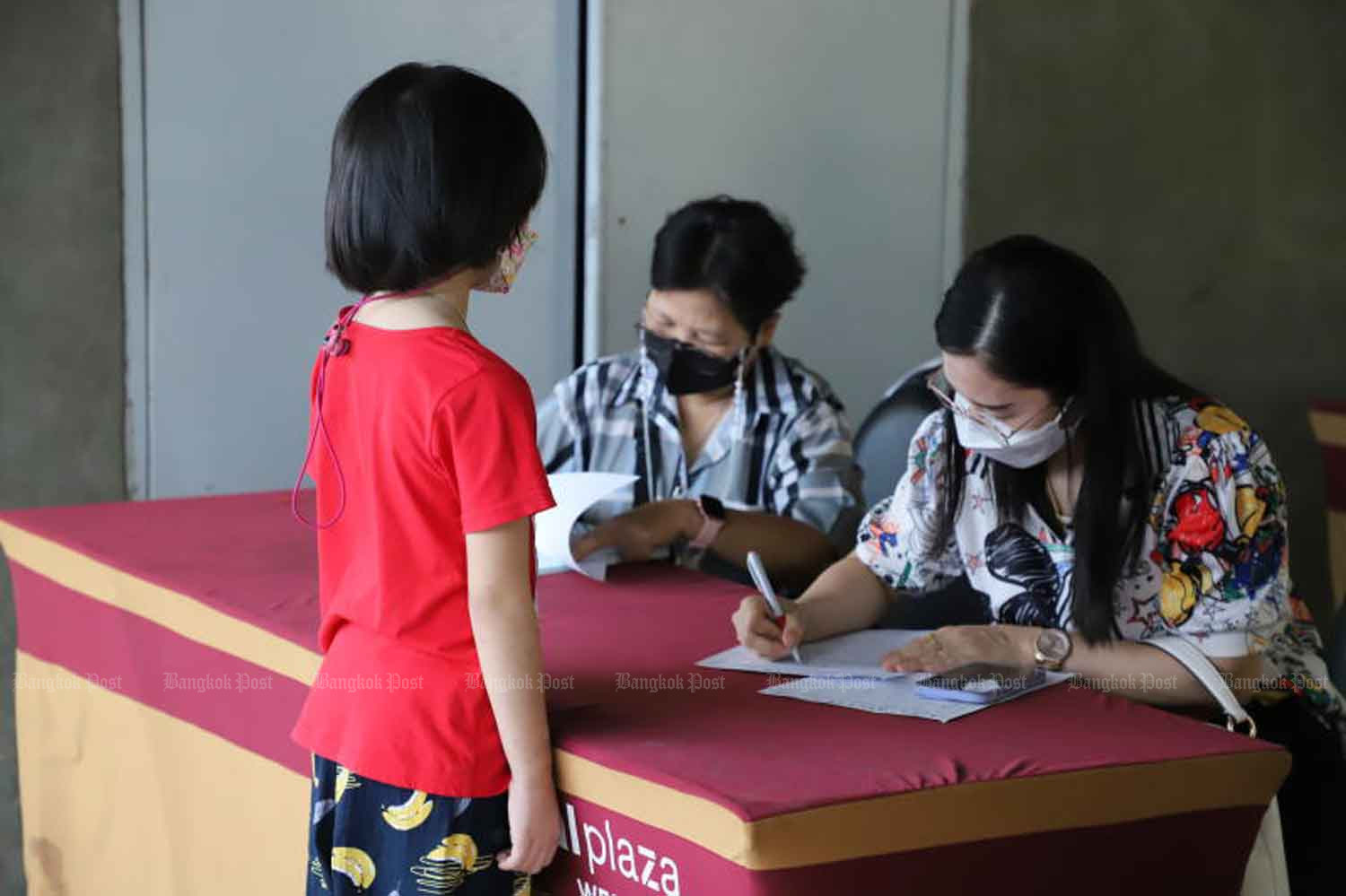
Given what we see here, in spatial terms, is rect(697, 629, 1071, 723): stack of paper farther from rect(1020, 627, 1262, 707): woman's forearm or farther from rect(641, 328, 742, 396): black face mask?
rect(641, 328, 742, 396): black face mask

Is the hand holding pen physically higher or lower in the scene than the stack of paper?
higher

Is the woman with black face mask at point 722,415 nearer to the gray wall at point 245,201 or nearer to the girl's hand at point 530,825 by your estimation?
the gray wall at point 245,201

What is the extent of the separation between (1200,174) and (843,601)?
109 inches

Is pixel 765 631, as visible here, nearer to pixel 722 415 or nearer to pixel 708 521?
pixel 708 521

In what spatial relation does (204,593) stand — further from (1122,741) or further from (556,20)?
(556,20)

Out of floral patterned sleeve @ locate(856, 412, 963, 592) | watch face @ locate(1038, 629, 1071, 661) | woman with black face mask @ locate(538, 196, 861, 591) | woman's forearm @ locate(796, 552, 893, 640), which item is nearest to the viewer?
watch face @ locate(1038, 629, 1071, 661)

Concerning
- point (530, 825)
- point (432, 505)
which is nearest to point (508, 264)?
point (432, 505)

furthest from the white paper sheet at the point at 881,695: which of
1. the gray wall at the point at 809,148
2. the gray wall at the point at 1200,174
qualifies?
the gray wall at the point at 1200,174

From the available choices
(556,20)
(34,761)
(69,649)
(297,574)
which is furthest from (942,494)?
(556,20)

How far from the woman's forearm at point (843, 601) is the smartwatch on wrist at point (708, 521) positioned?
0.31 m

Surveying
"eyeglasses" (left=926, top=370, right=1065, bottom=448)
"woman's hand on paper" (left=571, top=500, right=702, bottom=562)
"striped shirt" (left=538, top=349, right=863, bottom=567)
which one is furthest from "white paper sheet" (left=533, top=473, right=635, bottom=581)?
"eyeglasses" (left=926, top=370, right=1065, bottom=448)

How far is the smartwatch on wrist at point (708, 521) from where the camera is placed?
2287 millimetres

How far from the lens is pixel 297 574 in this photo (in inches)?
77.7

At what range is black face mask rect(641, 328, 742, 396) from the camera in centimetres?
246
